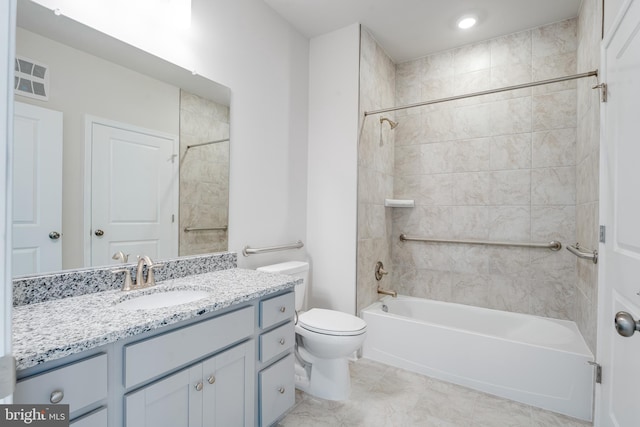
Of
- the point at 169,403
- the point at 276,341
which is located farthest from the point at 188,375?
the point at 276,341

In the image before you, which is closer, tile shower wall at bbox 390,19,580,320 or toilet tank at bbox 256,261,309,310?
toilet tank at bbox 256,261,309,310

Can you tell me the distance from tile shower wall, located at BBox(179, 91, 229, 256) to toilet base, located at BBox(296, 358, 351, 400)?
981 millimetres

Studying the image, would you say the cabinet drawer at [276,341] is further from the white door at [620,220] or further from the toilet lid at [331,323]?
the white door at [620,220]

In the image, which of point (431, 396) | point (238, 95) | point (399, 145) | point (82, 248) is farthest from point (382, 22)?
point (431, 396)

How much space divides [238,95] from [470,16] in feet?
6.10

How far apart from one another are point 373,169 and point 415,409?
1.77 metres

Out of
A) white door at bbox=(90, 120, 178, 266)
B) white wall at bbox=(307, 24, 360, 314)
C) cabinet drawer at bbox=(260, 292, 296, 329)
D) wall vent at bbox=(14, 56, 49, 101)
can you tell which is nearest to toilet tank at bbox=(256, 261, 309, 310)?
white wall at bbox=(307, 24, 360, 314)

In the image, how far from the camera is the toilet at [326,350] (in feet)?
6.01

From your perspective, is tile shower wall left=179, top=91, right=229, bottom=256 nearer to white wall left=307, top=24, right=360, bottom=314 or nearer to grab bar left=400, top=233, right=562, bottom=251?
white wall left=307, top=24, right=360, bottom=314

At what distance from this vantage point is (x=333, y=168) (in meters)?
2.54

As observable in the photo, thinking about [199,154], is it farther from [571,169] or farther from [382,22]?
[571,169]

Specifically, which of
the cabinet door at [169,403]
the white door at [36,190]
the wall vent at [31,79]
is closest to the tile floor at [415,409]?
the cabinet door at [169,403]

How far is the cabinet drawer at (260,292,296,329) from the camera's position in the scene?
1471 millimetres

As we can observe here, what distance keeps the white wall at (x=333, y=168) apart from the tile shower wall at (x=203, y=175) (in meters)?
0.89
